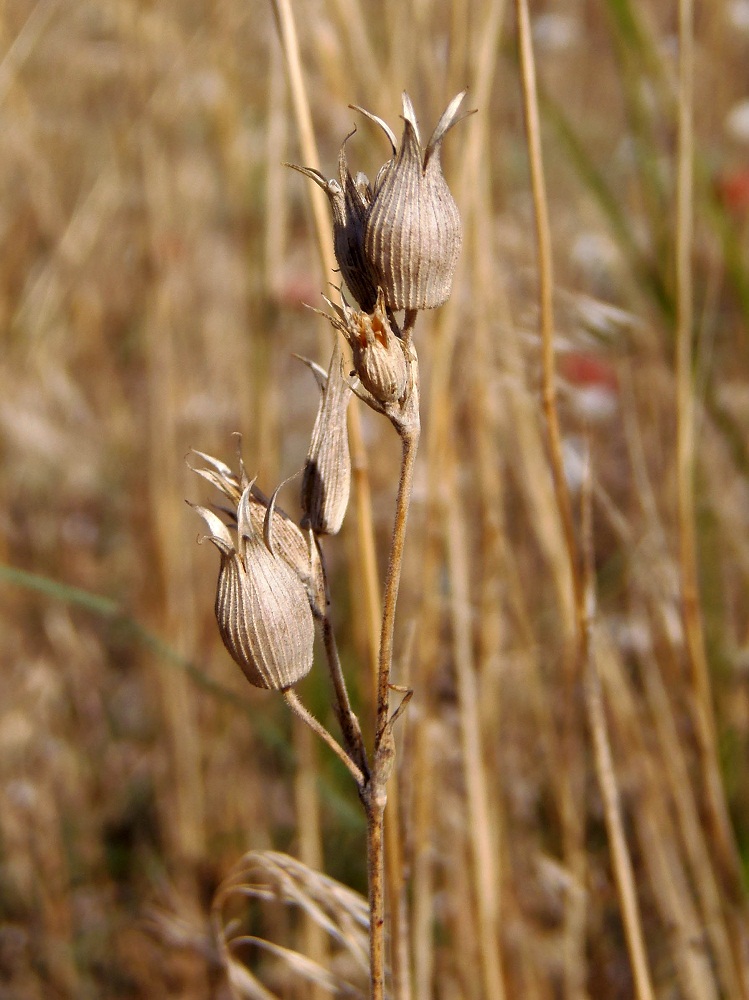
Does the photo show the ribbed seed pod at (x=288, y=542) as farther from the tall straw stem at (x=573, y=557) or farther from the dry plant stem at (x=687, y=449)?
the dry plant stem at (x=687, y=449)

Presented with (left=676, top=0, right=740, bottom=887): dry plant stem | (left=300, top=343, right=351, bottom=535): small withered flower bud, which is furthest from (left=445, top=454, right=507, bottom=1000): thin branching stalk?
(left=300, top=343, right=351, bottom=535): small withered flower bud

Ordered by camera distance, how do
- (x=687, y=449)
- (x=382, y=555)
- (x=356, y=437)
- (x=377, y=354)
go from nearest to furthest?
(x=377, y=354)
(x=356, y=437)
(x=687, y=449)
(x=382, y=555)

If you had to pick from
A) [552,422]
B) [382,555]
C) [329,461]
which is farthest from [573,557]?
[382,555]

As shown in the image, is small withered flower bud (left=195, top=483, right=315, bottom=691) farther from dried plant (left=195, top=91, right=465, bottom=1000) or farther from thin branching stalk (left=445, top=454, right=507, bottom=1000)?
thin branching stalk (left=445, top=454, right=507, bottom=1000)

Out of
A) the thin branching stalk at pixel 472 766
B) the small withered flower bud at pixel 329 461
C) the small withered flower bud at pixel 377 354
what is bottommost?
the thin branching stalk at pixel 472 766

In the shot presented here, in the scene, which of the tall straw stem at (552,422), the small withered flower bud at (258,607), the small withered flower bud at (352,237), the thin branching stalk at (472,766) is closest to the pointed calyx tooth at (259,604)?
the small withered flower bud at (258,607)

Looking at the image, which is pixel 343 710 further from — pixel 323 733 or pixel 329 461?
pixel 329 461
